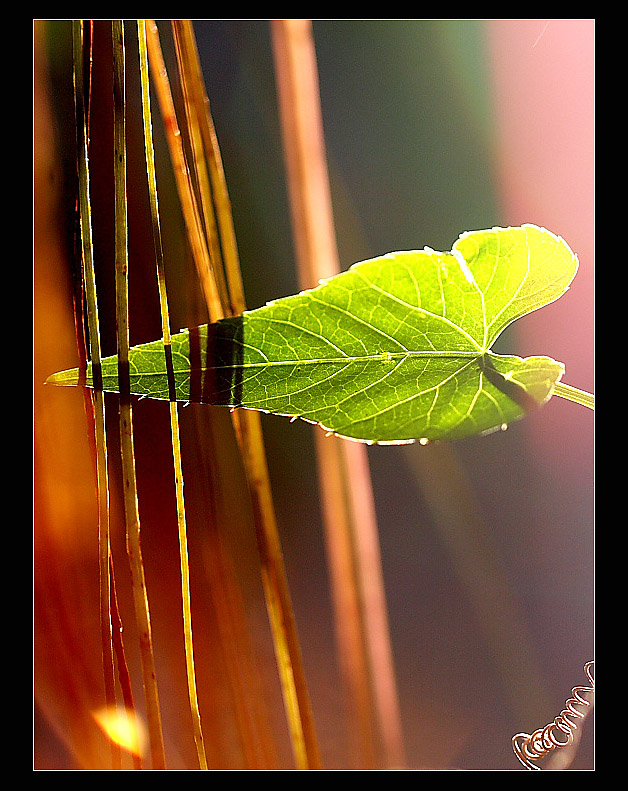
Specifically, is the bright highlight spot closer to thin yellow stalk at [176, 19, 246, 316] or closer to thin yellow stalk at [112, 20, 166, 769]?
thin yellow stalk at [112, 20, 166, 769]

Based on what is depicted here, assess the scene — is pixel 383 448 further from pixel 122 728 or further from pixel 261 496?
pixel 122 728

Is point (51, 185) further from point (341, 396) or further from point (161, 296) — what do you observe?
point (341, 396)

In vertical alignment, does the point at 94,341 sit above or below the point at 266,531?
above

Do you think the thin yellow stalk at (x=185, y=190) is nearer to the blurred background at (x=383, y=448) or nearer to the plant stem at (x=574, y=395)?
the blurred background at (x=383, y=448)

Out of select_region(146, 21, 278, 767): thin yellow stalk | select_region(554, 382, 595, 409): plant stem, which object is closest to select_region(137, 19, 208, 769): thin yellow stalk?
select_region(146, 21, 278, 767): thin yellow stalk

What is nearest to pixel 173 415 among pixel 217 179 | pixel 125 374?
pixel 125 374

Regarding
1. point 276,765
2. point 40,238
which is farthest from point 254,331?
point 276,765
